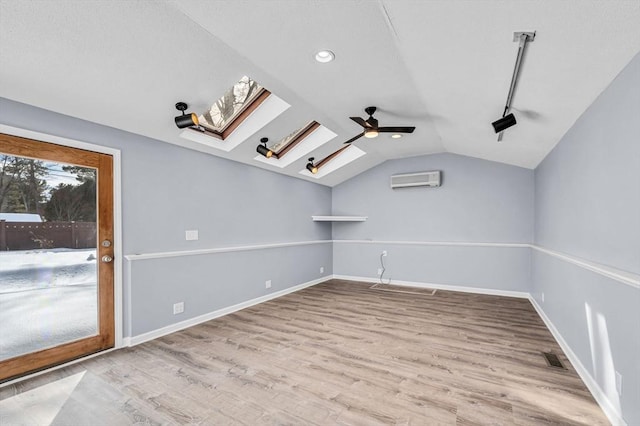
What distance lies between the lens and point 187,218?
13.2 ft

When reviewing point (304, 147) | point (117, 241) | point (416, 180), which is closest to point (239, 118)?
point (304, 147)

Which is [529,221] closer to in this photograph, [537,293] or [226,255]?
[537,293]

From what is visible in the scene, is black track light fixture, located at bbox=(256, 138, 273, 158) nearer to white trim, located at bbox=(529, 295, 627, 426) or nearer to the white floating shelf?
the white floating shelf

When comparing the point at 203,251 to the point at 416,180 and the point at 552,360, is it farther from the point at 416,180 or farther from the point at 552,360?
the point at 416,180

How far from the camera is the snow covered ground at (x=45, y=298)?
256 cm

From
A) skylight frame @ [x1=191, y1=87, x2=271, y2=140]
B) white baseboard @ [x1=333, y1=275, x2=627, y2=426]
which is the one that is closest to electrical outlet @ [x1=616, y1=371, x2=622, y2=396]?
white baseboard @ [x1=333, y1=275, x2=627, y2=426]

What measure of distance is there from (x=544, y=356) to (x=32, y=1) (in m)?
4.88

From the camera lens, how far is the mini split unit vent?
6.11m

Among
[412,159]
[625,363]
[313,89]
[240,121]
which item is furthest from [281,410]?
[412,159]

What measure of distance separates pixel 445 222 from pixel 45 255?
6.04 m

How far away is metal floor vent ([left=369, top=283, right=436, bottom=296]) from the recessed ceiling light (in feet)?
15.0

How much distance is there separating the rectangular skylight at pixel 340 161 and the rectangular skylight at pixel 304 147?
63cm

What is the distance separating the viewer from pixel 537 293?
15.3 ft

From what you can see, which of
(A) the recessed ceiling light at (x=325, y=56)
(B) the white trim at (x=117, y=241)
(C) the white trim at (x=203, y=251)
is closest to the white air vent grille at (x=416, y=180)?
(C) the white trim at (x=203, y=251)
